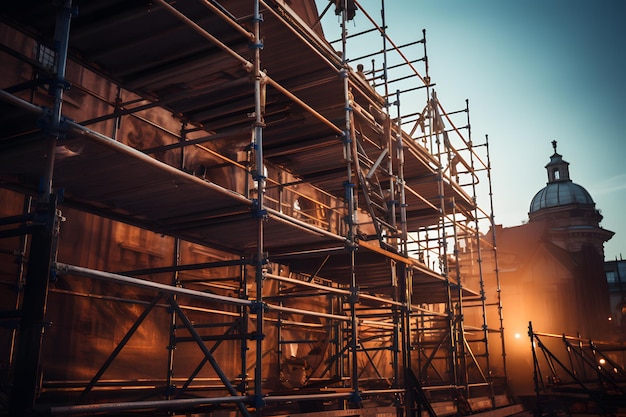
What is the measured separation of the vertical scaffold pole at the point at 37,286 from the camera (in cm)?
514

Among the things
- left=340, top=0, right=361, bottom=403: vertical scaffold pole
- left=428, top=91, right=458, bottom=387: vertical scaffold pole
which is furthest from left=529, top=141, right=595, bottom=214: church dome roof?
left=340, top=0, right=361, bottom=403: vertical scaffold pole

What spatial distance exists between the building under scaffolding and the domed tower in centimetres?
4659

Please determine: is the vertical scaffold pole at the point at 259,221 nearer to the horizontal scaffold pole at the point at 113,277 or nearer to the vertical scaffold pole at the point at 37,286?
the horizontal scaffold pole at the point at 113,277

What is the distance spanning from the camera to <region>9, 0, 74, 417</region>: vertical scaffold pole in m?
5.14

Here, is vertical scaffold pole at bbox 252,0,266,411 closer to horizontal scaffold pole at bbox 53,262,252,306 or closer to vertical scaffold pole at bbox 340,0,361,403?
horizontal scaffold pole at bbox 53,262,252,306

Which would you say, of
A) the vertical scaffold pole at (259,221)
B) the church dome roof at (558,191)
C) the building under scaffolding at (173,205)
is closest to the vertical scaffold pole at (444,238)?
the building under scaffolding at (173,205)

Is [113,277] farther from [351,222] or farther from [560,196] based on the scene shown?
[560,196]

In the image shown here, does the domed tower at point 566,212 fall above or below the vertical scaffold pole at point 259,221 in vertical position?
above

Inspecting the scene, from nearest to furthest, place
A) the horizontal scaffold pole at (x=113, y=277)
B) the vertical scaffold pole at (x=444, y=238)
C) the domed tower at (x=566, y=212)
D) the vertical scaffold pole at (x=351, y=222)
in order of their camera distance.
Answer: the horizontal scaffold pole at (x=113, y=277)
the vertical scaffold pole at (x=351, y=222)
the vertical scaffold pole at (x=444, y=238)
the domed tower at (x=566, y=212)

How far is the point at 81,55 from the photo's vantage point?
8273 millimetres

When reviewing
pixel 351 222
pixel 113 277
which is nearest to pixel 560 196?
pixel 351 222

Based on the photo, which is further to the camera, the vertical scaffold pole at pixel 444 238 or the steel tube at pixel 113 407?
the vertical scaffold pole at pixel 444 238

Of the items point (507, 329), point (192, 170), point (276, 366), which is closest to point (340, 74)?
point (192, 170)

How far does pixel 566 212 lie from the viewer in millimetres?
63938
